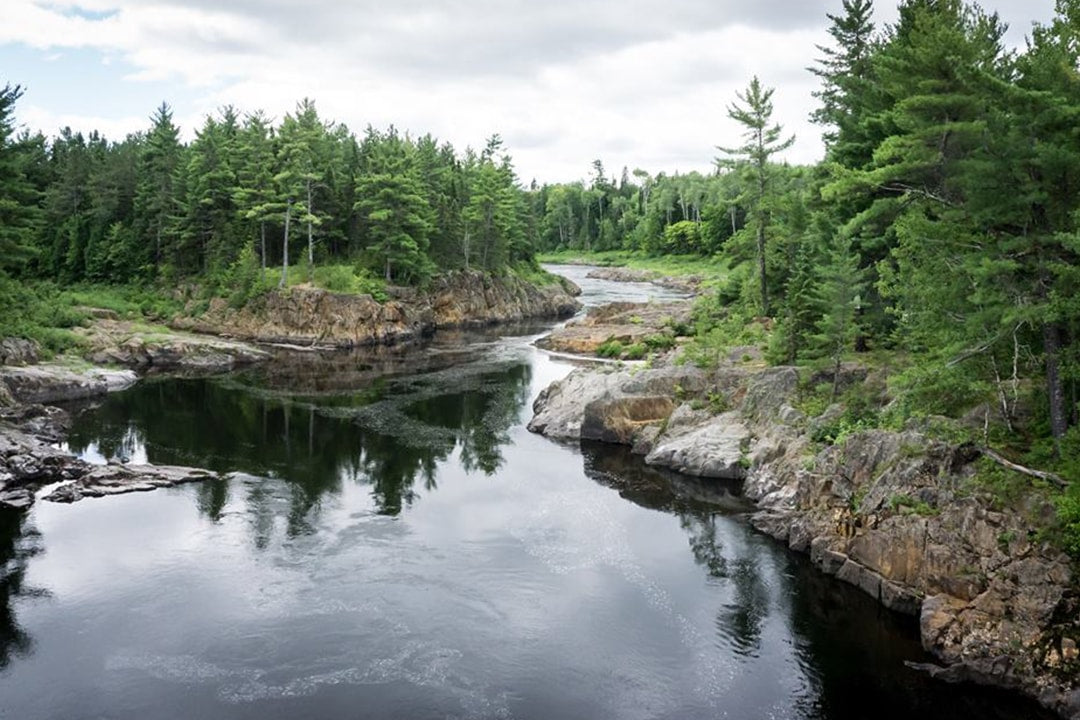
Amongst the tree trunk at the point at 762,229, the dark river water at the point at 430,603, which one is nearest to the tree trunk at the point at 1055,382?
the dark river water at the point at 430,603

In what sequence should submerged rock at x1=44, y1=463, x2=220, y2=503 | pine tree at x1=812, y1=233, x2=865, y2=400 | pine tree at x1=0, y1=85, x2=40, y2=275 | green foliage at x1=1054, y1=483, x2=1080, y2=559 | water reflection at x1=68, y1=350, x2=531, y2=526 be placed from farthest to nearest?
pine tree at x1=0, y1=85, x2=40, y2=275 < water reflection at x1=68, y1=350, x2=531, y2=526 < pine tree at x1=812, y1=233, x2=865, y2=400 < submerged rock at x1=44, y1=463, x2=220, y2=503 < green foliage at x1=1054, y1=483, x2=1080, y2=559

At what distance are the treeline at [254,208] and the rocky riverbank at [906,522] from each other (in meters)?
46.8

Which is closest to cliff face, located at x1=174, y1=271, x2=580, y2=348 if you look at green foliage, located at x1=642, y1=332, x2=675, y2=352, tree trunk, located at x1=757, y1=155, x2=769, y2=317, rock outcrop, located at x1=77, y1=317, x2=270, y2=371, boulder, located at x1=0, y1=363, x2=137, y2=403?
rock outcrop, located at x1=77, y1=317, x2=270, y2=371

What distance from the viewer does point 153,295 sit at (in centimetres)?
7850

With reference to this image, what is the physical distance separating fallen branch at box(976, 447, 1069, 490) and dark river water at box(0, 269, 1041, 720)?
538 centimetres

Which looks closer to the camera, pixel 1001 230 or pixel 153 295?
pixel 1001 230

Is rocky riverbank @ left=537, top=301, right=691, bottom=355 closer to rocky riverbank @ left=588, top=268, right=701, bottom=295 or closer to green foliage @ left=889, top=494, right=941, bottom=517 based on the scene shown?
rocky riverbank @ left=588, top=268, right=701, bottom=295

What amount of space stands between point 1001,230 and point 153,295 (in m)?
75.5

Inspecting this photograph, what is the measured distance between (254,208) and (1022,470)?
66228 millimetres

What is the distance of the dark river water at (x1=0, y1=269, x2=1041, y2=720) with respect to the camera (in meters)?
19.3

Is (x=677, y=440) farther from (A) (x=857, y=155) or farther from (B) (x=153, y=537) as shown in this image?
(B) (x=153, y=537)

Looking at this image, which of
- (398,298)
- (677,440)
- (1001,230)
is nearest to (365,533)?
(677,440)

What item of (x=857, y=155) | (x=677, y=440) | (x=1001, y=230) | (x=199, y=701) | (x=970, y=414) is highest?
(x=857, y=155)

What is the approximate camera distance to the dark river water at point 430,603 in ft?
63.4
